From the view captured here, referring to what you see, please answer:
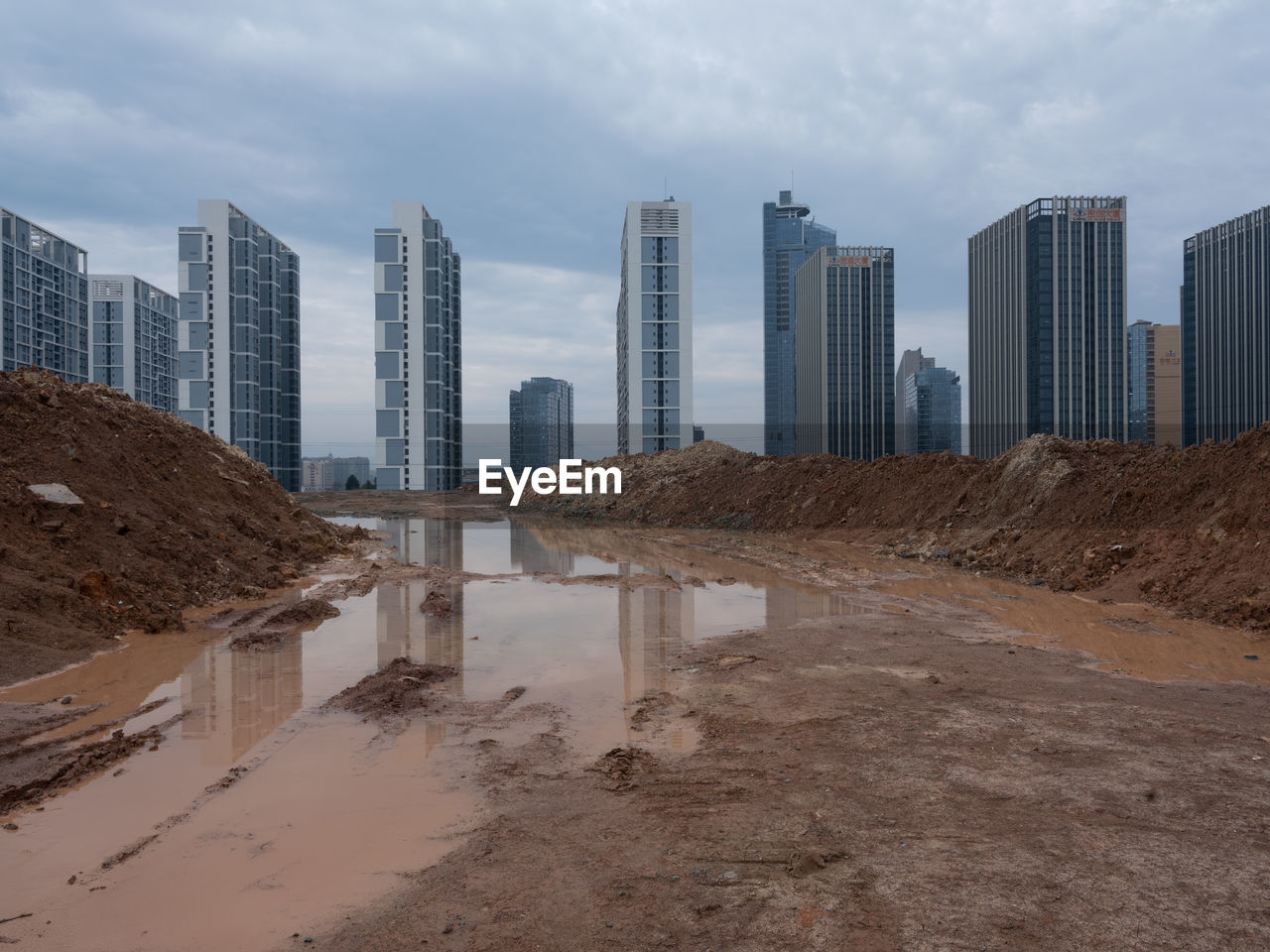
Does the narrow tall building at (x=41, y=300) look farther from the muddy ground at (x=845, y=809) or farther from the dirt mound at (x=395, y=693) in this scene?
the muddy ground at (x=845, y=809)

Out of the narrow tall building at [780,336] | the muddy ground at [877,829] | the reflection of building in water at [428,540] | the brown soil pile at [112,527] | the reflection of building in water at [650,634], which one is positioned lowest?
the reflection of building in water at [650,634]

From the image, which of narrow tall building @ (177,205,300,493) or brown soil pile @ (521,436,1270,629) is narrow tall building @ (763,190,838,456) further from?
brown soil pile @ (521,436,1270,629)

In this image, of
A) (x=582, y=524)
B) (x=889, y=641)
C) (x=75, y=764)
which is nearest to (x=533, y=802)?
(x=75, y=764)

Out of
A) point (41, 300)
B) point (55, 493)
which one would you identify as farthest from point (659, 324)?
point (55, 493)

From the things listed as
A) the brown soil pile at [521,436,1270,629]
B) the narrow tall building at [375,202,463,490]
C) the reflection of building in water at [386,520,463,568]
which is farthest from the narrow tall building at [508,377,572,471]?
the brown soil pile at [521,436,1270,629]

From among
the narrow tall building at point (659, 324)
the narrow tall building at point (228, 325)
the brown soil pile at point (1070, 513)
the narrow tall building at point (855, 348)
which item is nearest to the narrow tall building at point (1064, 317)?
the narrow tall building at point (855, 348)

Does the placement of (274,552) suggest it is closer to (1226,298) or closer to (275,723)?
(275,723)
